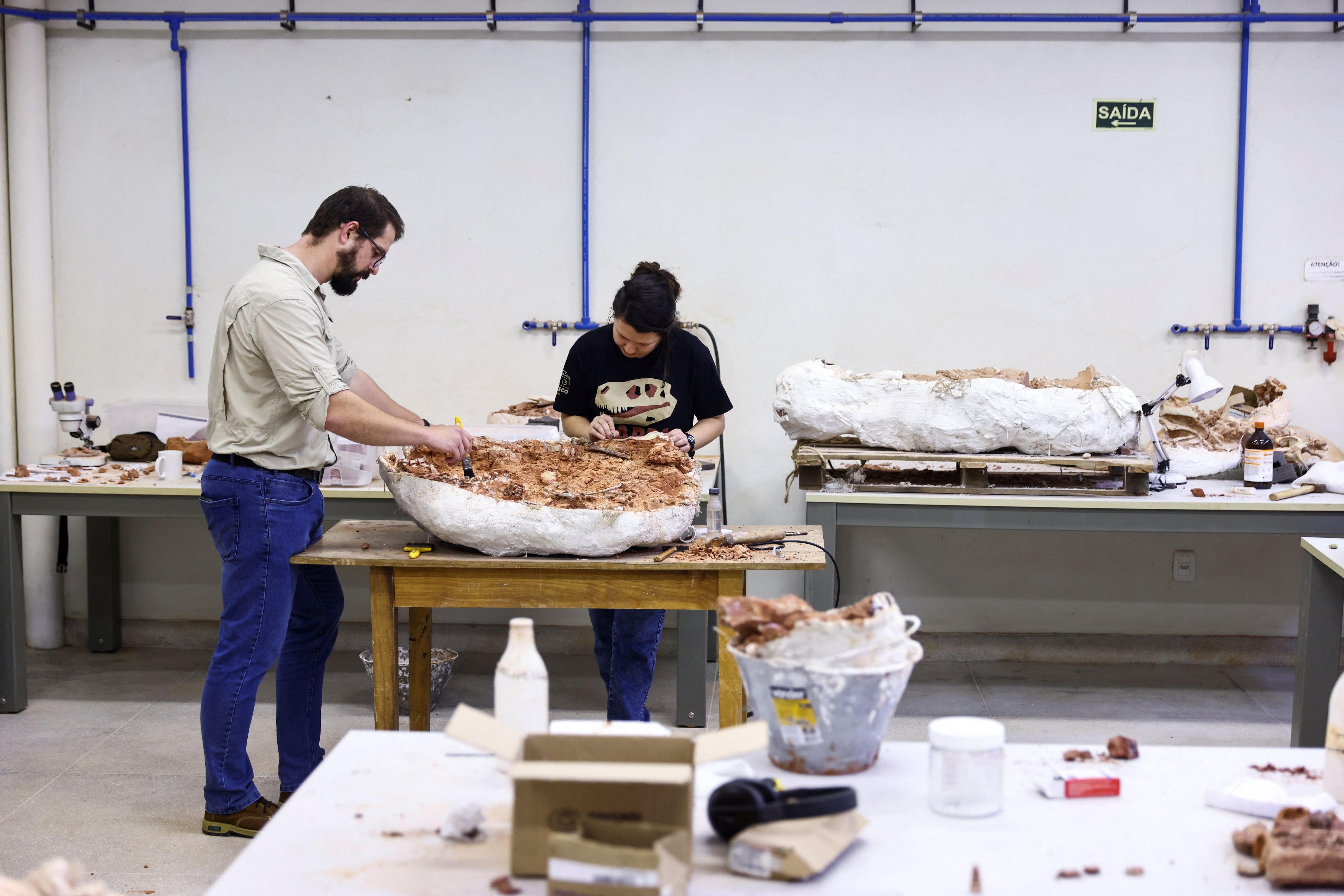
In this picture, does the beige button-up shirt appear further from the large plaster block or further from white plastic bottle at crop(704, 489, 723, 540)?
white plastic bottle at crop(704, 489, 723, 540)

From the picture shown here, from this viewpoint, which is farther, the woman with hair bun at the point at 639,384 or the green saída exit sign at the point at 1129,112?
the green saída exit sign at the point at 1129,112

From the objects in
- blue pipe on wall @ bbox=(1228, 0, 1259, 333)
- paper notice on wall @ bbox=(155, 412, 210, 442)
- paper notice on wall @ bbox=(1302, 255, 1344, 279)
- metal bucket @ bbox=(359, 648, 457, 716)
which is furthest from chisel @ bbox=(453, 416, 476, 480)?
paper notice on wall @ bbox=(1302, 255, 1344, 279)

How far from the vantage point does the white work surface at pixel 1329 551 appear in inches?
111

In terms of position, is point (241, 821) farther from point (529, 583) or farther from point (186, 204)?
point (186, 204)

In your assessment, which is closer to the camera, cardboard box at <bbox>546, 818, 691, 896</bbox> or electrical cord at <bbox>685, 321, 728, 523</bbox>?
cardboard box at <bbox>546, 818, 691, 896</bbox>

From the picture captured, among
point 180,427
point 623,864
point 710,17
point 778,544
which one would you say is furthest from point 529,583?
point 710,17

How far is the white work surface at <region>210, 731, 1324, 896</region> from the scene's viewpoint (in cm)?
119

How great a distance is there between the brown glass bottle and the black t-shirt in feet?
6.12

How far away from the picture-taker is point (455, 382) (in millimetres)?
4504

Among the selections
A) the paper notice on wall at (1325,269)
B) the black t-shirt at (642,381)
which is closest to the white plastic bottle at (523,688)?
the black t-shirt at (642,381)

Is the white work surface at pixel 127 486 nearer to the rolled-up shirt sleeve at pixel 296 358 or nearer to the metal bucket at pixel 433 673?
the metal bucket at pixel 433 673

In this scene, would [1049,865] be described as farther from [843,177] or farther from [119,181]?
[119,181]

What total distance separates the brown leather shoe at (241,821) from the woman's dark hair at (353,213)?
1508 millimetres

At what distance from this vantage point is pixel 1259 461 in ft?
11.9
